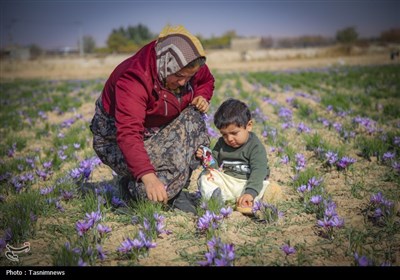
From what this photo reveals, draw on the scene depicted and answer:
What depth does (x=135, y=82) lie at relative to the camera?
102 inches

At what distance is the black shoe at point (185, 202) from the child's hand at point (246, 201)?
400 mm

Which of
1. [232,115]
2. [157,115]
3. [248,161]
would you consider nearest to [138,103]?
[157,115]

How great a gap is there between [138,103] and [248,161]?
1.09 m

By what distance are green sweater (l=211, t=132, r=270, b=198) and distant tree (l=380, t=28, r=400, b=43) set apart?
57.4m

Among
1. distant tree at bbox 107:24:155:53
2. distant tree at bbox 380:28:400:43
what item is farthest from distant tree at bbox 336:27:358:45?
distant tree at bbox 107:24:155:53

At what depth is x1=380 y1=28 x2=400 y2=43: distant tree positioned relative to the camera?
51.0m

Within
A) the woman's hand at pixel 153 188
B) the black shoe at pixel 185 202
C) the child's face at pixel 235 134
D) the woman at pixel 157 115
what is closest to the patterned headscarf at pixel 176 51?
the woman at pixel 157 115

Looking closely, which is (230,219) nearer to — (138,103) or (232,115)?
(232,115)

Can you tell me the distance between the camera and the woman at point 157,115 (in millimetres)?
2465

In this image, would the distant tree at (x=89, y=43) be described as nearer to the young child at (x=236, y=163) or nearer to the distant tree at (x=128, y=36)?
the distant tree at (x=128, y=36)

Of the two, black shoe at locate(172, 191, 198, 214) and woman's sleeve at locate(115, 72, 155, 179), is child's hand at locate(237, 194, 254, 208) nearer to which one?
black shoe at locate(172, 191, 198, 214)

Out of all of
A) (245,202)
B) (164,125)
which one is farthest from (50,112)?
(245,202)

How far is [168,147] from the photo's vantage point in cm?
292
